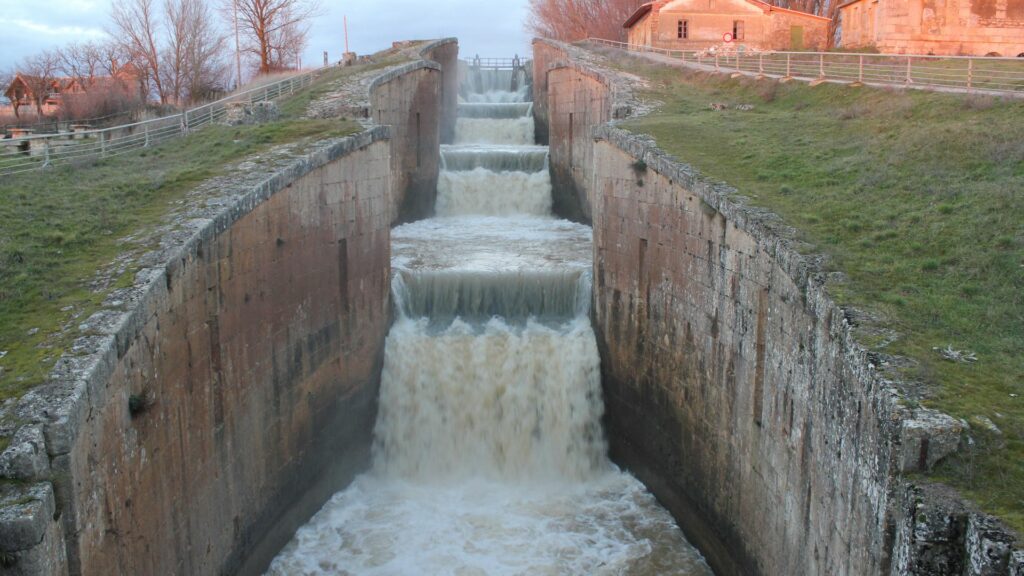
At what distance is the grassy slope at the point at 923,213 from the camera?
6301 mm

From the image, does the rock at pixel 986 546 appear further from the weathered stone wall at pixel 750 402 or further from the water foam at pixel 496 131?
the water foam at pixel 496 131

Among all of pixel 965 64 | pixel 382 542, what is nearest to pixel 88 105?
pixel 382 542

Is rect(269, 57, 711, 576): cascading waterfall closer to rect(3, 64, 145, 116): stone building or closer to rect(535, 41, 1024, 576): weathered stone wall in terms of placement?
rect(535, 41, 1024, 576): weathered stone wall

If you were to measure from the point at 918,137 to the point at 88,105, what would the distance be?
28.1 metres

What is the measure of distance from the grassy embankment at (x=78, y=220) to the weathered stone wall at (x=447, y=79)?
1269 cm

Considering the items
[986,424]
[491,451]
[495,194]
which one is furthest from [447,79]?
[986,424]

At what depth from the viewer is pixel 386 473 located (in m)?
14.2

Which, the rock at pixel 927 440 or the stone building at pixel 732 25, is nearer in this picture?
the rock at pixel 927 440

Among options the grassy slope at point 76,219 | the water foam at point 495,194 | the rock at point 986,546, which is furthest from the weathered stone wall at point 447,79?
the rock at point 986,546

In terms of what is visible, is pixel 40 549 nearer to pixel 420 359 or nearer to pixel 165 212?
pixel 165 212

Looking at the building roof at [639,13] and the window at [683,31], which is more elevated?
the building roof at [639,13]

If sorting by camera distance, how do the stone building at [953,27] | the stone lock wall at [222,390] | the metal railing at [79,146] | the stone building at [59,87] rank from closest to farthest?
the stone lock wall at [222,390] < the metal railing at [79,146] < the stone building at [953,27] < the stone building at [59,87]

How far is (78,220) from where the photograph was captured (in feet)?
34.7

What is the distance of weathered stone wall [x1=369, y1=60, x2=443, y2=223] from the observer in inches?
886
